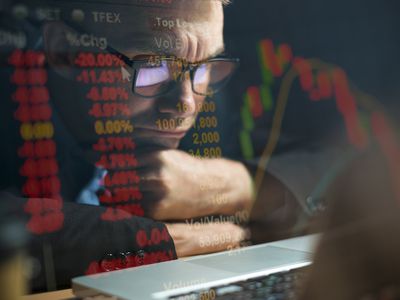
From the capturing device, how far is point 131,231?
3.08 ft

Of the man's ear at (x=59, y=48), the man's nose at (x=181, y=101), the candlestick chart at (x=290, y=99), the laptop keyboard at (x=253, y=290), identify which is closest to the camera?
the laptop keyboard at (x=253, y=290)

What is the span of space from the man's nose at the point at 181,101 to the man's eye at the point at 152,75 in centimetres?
3

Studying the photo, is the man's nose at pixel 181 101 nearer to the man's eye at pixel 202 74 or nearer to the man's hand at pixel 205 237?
the man's eye at pixel 202 74

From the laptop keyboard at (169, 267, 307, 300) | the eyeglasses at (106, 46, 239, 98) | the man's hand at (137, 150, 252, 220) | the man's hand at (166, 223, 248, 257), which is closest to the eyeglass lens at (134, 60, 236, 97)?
the eyeglasses at (106, 46, 239, 98)

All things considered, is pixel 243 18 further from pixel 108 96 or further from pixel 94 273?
pixel 94 273

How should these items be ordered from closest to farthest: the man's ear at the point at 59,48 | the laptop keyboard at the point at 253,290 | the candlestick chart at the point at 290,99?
the laptop keyboard at the point at 253,290
the man's ear at the point at 59,48
the candlestick chart at the point at 290,99

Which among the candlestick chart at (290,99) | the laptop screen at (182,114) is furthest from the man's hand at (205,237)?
the candlestick chart at (290,99)

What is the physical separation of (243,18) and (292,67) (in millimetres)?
153

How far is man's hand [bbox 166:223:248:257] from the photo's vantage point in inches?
39.1

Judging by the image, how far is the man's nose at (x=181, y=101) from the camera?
3.23ft

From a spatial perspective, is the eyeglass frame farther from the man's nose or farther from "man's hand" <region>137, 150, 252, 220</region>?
"man's hand" <region>137, 150, 252, 220</region>

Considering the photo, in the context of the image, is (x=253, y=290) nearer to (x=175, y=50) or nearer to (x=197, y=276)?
(x=197, y=276)

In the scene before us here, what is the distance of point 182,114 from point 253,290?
1.16 ft

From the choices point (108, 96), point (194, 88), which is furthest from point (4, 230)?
point (194, 88)
